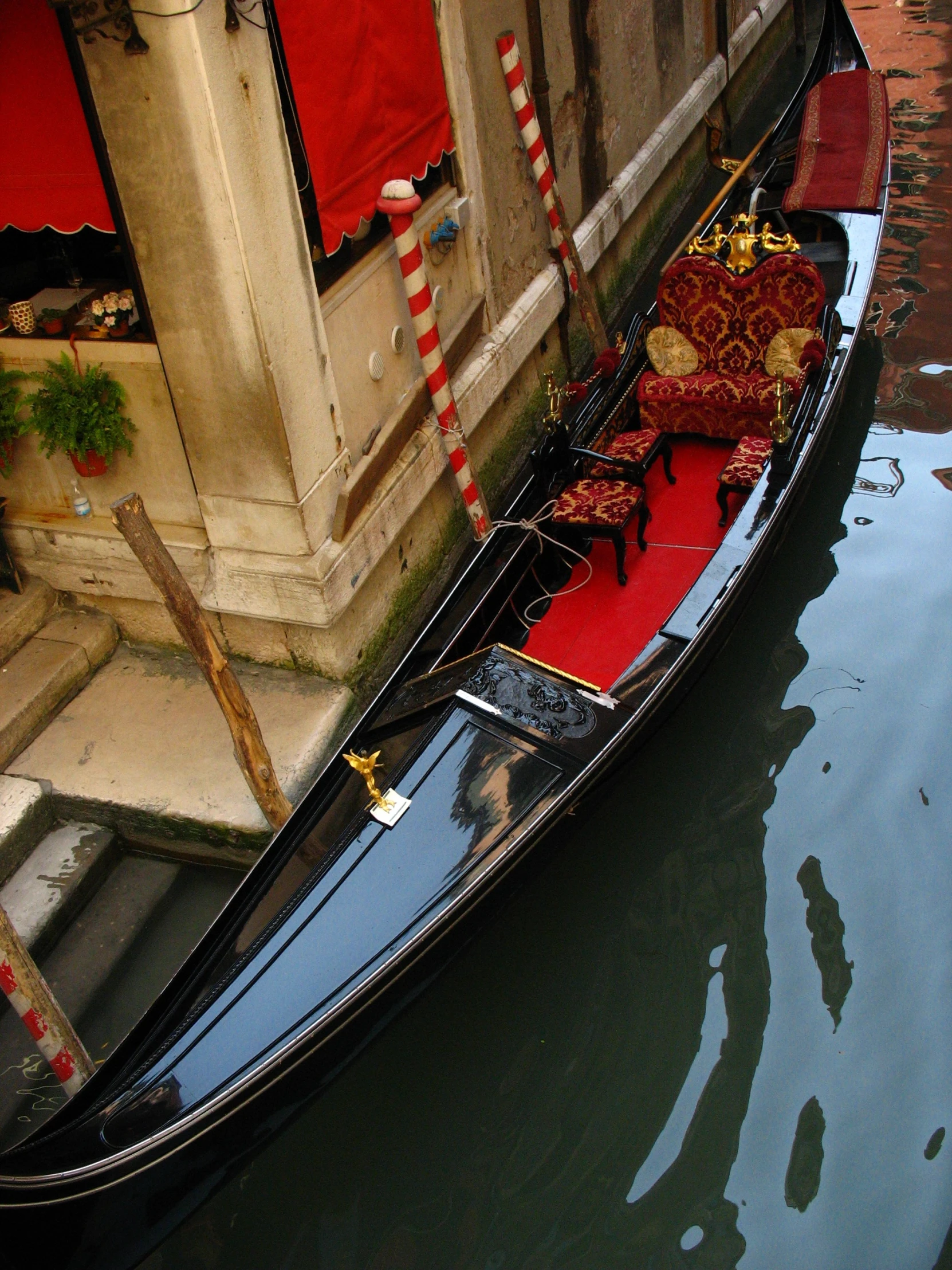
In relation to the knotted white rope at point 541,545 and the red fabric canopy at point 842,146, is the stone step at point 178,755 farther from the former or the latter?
the red fabric canopy at point 842,146

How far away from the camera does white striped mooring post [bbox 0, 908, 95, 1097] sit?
6.92ft

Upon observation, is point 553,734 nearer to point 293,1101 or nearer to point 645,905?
point 645,905

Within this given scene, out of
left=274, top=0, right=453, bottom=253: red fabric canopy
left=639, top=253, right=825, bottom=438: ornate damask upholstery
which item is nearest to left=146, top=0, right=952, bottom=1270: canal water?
left=639, top=253, right=825, bottom=438: ornate damask upholstery

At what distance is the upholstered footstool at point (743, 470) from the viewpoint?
345 cm

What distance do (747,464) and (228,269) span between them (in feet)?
5.66

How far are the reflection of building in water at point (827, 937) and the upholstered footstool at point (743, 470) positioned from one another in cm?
120

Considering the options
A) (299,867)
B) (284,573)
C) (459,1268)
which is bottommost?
(459,1268)

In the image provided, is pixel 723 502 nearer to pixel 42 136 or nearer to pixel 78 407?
pixel 78 407

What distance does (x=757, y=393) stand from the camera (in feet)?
12.1

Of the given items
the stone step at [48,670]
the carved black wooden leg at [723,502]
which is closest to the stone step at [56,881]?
the stone step at [48,670]

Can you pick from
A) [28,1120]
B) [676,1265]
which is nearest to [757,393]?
[676,1265]

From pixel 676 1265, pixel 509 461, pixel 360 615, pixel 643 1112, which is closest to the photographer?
pixel 676 1265

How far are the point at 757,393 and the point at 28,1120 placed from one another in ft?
9.75

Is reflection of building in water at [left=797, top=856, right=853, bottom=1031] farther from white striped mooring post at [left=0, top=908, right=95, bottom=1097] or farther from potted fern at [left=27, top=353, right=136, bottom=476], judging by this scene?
potted fern at [left=27, top=353, right=136, bottom=476]
